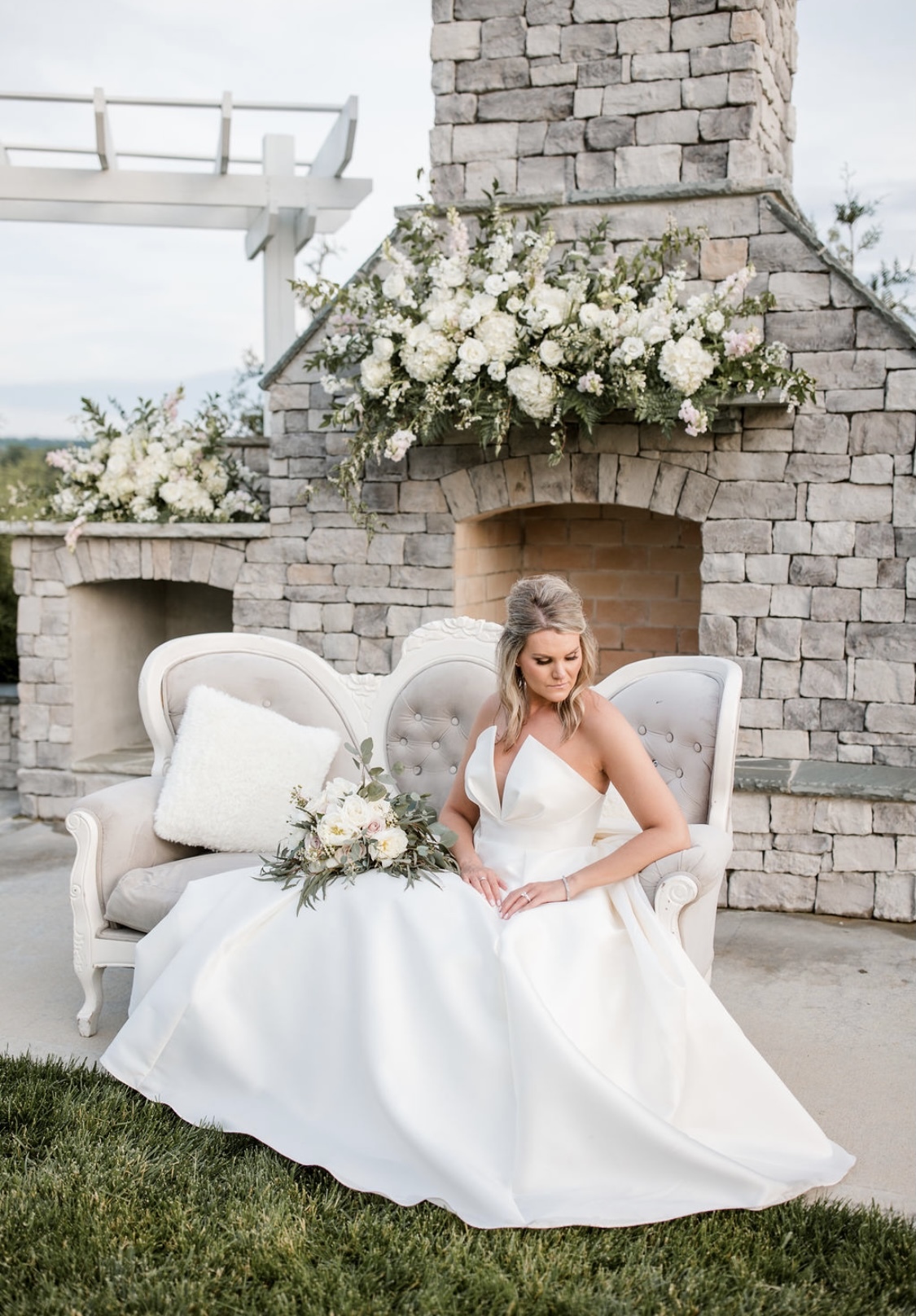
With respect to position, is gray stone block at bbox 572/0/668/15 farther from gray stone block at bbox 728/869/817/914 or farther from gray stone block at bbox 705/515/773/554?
gray stone block at bbox 728/869/817/914

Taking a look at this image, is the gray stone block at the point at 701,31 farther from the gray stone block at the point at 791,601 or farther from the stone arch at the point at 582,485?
the gray stone block at the point at 791,601

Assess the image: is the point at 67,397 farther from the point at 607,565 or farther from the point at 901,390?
the point at 901,390

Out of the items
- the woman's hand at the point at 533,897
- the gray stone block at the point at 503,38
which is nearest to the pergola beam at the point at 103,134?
the gray stone block at the point at 503,38

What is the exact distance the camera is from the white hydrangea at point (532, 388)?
4.70 meters

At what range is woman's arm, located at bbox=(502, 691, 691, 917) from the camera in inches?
113

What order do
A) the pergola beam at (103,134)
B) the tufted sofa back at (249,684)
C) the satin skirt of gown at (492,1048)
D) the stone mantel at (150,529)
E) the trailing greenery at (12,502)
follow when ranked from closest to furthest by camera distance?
the satin skirt of gown at (492,1048), the tufted sofa back at (249,684), the stone mantel at (150,529), the pergola beam at (103,134), the trailing greenery at (12,502)

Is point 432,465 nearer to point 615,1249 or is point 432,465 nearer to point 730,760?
point 730,760

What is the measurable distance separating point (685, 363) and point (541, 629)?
2.04 metres

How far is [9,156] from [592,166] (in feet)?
10.9

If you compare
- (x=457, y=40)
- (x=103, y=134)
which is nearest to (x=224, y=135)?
(x=103, y=134)

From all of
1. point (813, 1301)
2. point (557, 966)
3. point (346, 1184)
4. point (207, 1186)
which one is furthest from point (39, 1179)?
point (813, 1301)

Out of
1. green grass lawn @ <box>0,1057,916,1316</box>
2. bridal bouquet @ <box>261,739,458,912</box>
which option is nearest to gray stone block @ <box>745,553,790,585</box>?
bridal bouquet @ <box>261,739,458,912</box>

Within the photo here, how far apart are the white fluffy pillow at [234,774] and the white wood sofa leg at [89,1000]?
462 mm

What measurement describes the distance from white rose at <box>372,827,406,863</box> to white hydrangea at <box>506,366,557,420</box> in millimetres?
2345
